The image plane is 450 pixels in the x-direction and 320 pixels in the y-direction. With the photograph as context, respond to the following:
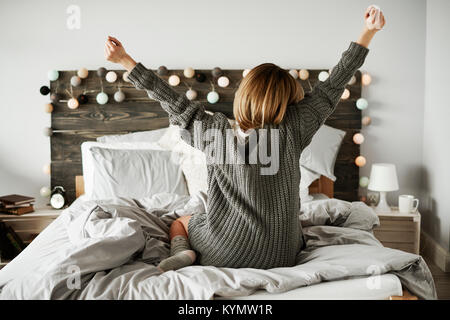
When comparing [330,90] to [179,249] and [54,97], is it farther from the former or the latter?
[54,97]

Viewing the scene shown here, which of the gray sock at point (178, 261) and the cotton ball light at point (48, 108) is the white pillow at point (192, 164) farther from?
the gray sock at point (178, 261)

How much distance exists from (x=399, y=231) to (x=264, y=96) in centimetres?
199

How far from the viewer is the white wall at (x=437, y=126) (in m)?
2.78

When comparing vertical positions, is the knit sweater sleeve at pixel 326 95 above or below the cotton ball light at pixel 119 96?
below

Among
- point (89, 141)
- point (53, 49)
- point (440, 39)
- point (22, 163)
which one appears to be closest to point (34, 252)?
point (89, 141)

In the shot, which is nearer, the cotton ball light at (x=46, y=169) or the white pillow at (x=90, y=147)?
the white pillow at (x=90, y=147)

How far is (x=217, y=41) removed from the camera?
309cm

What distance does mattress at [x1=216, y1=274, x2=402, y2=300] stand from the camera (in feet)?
4.08

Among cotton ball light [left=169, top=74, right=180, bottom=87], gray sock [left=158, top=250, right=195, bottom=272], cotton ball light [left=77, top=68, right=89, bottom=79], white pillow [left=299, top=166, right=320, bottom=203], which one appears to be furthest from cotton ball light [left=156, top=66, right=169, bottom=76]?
gray sock [left=158, top=250, right=195, bottom=272]

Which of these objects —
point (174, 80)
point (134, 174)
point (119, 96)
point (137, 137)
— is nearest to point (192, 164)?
point (134, 174)

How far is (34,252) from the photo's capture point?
171 cm

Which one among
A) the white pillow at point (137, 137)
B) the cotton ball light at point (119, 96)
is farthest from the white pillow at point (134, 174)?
the cotton ball light at point (119, 96)

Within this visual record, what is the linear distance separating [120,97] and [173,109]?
182 cm

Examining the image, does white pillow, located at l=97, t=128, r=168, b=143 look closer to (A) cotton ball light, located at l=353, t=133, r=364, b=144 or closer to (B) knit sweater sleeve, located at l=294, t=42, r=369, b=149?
(A) cotton ball light, located at l=353, t=133, r=364, b=144
